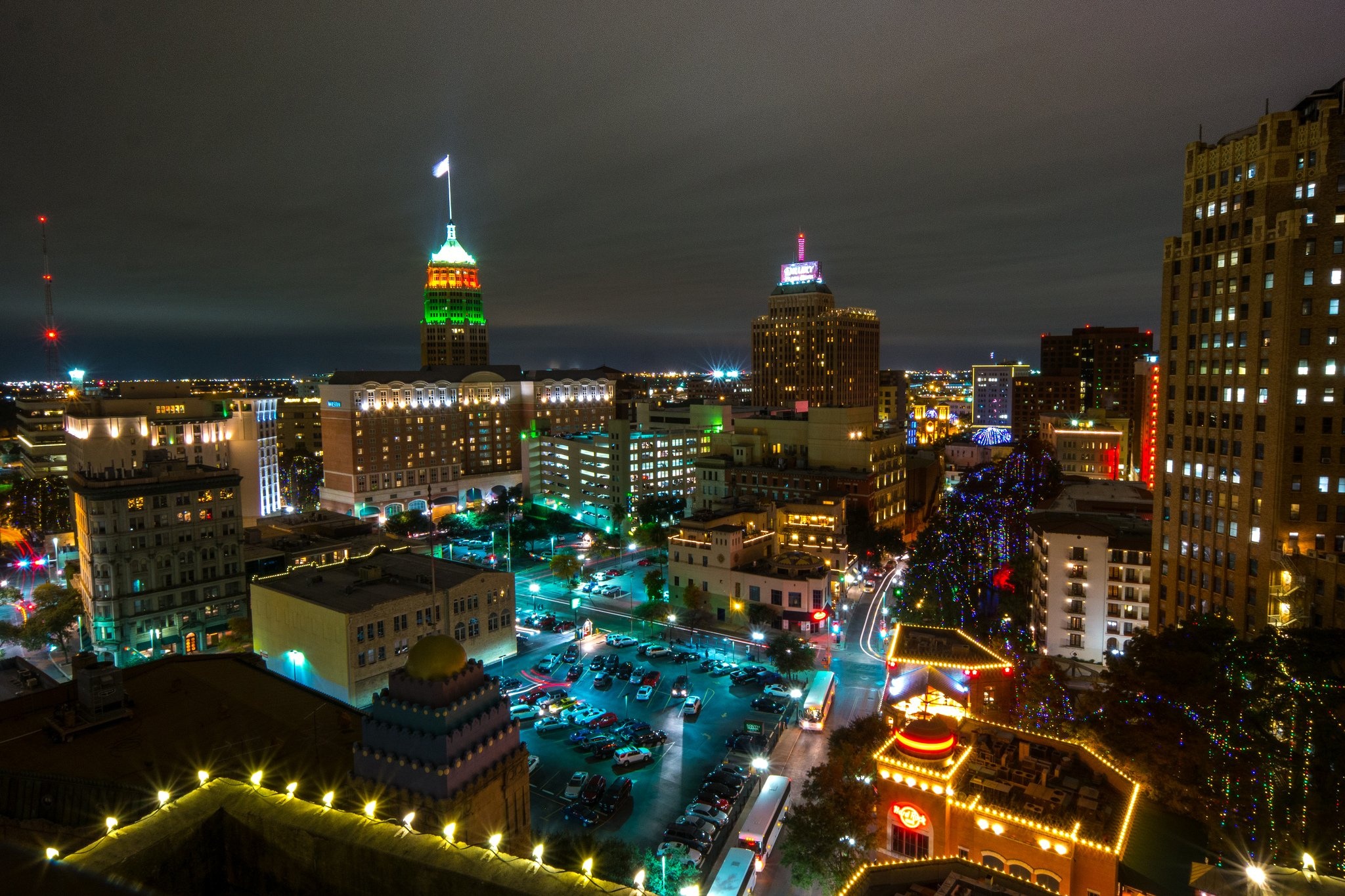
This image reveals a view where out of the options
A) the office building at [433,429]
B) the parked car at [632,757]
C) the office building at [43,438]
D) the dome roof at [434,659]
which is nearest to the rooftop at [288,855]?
the dome roof at [434,659]

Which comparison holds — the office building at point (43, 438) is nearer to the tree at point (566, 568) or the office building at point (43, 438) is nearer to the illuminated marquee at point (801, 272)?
the tree at point (566, 568)

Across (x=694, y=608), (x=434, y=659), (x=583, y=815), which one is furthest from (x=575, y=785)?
(x=694, y=608)

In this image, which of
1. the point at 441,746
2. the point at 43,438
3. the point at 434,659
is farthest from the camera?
the point at 43,438

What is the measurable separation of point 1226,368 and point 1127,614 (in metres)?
19.3

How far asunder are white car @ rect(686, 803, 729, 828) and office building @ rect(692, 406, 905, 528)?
52749mm

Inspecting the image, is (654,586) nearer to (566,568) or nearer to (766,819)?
(566,568)

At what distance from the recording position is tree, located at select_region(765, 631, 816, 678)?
52.3m

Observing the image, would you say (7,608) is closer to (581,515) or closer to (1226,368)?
(581,515)

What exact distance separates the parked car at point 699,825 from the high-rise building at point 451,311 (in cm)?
14892

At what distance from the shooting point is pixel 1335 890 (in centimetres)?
1384

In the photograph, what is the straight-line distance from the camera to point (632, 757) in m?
42.8

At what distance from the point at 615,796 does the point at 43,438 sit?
150m

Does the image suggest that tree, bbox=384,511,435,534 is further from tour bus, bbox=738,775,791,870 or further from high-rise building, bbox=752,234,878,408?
high-rise building, bbox=752,234,878,408

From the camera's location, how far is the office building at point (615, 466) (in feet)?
374
